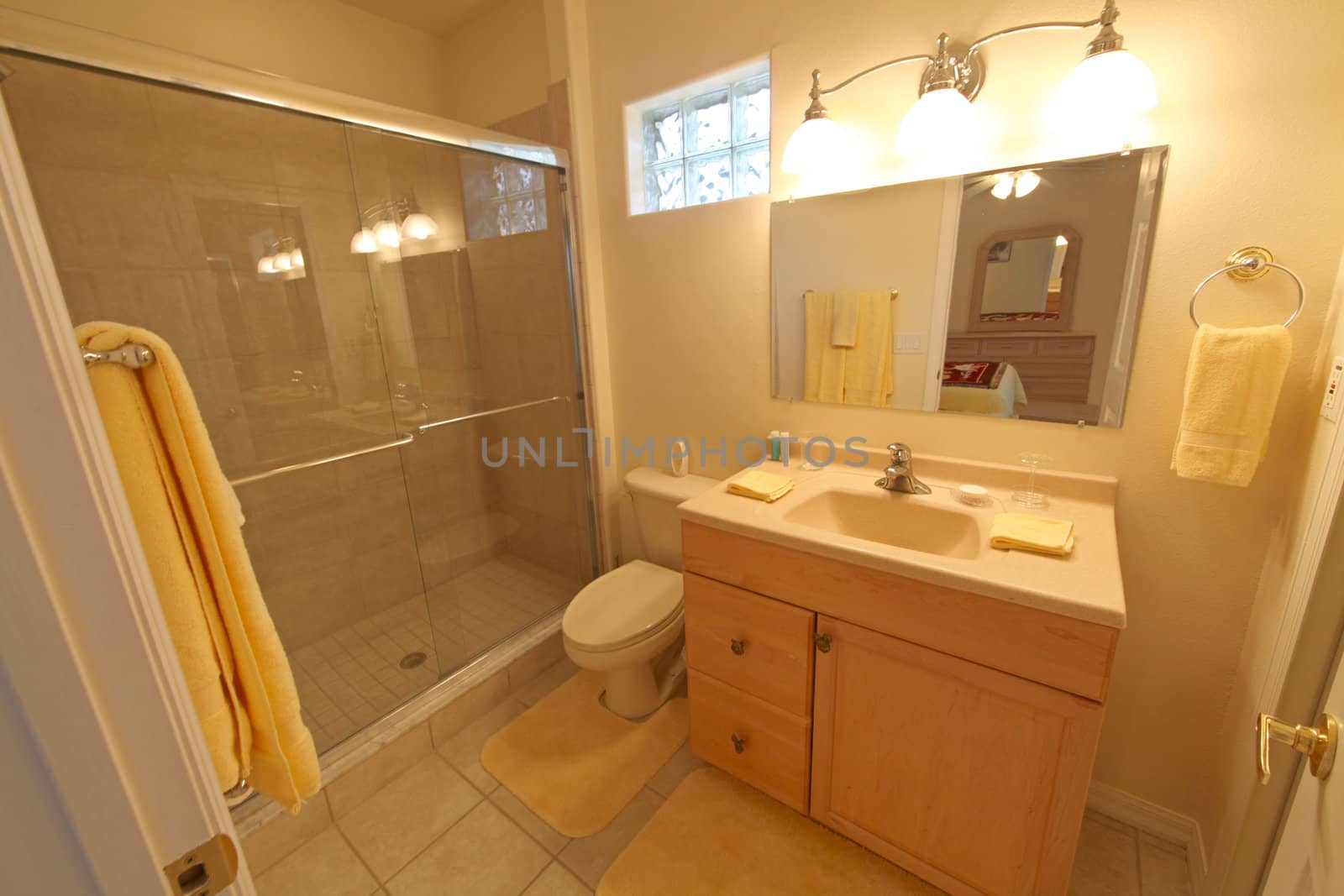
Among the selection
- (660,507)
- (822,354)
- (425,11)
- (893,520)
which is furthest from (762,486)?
(425,11)

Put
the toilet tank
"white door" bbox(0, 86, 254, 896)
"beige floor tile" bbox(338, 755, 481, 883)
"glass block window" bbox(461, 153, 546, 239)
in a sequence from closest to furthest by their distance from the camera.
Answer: "white door" bbox(0, 86, 254, 896), "beige floor tile" bbox(338, 755, 481, 883), the toilet tank, "glass block window" bbox(461, 153, 546, 239)

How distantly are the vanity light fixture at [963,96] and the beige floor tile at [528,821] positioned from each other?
1905 mm

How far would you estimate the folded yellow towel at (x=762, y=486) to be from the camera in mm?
1409

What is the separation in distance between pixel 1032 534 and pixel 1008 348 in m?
0.49

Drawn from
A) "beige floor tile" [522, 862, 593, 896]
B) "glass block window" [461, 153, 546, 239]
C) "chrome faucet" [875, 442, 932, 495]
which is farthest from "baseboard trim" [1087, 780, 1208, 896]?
"glass block window" [461, 153, 546, 239]

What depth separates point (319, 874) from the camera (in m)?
1.35

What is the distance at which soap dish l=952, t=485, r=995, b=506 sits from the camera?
4.33 ft

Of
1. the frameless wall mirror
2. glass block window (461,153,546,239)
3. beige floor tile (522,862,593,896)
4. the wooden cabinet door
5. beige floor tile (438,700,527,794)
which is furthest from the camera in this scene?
glass block window (461,153,546,239)

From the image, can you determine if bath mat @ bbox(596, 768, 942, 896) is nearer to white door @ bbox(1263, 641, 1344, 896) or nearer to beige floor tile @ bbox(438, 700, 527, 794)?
beige floor tile @ bbox(438, 700, 527, 794)

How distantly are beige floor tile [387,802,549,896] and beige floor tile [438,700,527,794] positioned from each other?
0.41ft

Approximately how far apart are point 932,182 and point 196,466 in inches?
62.3

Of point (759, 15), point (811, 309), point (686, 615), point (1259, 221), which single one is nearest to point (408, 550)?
point (686, 615)

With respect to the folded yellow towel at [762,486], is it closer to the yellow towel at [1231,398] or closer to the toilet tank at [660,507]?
the toilet tank at [660,507]

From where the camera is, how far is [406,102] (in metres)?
2.24
